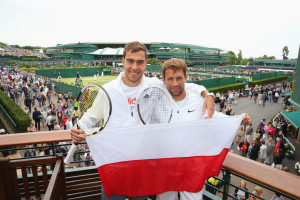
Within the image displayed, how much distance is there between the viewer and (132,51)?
2592 mm

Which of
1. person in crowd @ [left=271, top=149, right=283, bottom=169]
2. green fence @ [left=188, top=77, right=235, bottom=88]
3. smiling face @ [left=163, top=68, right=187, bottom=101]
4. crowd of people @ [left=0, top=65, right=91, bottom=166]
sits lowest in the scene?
person in crowd @ [left=271, top=149, right=283, bottom=169]

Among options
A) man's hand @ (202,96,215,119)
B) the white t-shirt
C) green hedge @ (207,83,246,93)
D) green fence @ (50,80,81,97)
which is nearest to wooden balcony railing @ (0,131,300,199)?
man's hand @ (202,96,215,119)

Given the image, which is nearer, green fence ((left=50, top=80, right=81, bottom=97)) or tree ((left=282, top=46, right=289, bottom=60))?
green fence ((left=50, top=80, right=81, bottom=97))

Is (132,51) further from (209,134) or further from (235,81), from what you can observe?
(235,81)

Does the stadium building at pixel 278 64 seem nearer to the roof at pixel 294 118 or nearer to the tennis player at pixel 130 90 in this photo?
the roof at pixel 294 118

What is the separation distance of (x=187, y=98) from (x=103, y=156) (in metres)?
1.20

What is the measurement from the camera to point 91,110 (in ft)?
7.40

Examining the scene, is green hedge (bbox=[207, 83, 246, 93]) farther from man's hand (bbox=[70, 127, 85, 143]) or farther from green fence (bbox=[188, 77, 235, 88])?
man's hand (bbox=[70, 127, 85, 143])

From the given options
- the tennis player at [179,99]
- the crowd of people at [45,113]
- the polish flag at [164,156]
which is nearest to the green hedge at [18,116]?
the crowd of people at [45,113]

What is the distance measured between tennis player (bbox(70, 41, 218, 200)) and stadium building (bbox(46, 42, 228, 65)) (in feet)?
274

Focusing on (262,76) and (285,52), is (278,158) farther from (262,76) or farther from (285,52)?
(285,52)

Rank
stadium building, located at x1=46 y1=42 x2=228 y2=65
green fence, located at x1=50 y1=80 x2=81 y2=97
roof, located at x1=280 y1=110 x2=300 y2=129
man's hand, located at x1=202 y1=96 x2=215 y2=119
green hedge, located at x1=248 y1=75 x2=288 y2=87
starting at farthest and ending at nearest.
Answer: stadium building, located at x1=46 y1=42 x2=228 y2=65 < green hedge, located at x1=248 y1=75 x2=288 y2=87 < green fence, located at x1=50 y1=80 x2=81 y2=97 < roof, located at x1=280 y1=110 x2=300 y2=129 < man's hand, located at x1=202 y1=96 x2=215 y2=119

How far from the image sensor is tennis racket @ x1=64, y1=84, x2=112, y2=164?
7.03 ft

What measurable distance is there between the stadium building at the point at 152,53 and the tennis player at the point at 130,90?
83.4 meters
